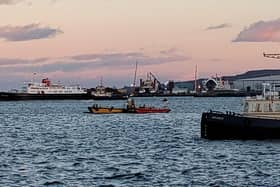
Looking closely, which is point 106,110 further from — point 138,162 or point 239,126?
point 138,162

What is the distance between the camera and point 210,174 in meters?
47.1

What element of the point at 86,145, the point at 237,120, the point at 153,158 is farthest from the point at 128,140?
the point at 153,158

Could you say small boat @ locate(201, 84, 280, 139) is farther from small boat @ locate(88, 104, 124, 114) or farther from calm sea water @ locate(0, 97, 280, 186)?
small boat @ locate(88, 104, 124, 114)

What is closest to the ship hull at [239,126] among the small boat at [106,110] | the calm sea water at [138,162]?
the calm sea water at [138,162]

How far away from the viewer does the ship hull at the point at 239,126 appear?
67.4 metres

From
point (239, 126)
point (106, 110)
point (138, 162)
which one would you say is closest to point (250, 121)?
point (239, 126)

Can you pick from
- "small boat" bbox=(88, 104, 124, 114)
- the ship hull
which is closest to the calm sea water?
the ship hull

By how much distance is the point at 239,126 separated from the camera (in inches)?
2702

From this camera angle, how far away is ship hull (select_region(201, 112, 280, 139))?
221ft

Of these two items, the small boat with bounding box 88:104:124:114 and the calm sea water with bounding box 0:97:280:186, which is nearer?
the calm sea water with bounding box 0:97:280:186

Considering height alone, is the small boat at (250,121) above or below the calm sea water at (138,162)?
above

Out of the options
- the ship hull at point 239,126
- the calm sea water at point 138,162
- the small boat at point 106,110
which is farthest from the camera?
the small boat at point 106,110

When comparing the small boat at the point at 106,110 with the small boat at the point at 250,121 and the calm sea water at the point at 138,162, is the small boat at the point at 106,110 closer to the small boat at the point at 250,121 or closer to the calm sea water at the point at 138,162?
the calm sea water at the point at 138,162

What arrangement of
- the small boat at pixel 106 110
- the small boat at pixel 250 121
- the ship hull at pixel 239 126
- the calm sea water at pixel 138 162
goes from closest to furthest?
the calm sea water at pixel 138 162 < the ship hull at pixel 239 126 < the small boat at pixel 250 121 < the small boat at pixel 106 110
